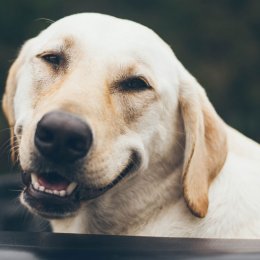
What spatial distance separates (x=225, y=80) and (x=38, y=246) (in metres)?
8.35

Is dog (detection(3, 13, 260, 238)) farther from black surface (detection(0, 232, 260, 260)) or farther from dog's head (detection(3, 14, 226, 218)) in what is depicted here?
black surface (detection(0, 232, 260, 260))

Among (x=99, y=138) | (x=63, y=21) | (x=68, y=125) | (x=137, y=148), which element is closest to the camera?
(x=68, y=125)

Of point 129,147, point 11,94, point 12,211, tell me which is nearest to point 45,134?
point 129,147

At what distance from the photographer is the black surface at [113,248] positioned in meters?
1.80

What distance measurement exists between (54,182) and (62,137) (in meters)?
0.31

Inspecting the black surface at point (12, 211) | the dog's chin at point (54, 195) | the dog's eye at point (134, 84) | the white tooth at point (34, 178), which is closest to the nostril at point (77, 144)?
the dog's chin at point (54, 195)

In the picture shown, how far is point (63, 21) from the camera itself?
2918 millimetres

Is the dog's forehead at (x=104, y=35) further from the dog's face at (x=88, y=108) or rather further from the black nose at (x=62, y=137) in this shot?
the black nose at (x=62, y=137)

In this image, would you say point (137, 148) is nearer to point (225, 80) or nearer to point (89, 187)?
point (89, 187)

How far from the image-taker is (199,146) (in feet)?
9.12

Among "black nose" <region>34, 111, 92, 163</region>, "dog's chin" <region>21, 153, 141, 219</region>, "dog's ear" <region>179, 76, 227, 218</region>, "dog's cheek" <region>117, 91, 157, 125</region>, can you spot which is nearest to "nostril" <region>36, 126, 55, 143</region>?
"black nose" <region>34, 111, 92, 163</region>

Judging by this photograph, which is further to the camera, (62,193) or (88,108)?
(62,193)

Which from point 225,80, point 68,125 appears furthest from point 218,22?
point 68,125

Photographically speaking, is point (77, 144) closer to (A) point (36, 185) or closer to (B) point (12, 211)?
(A) point (36, 185)
